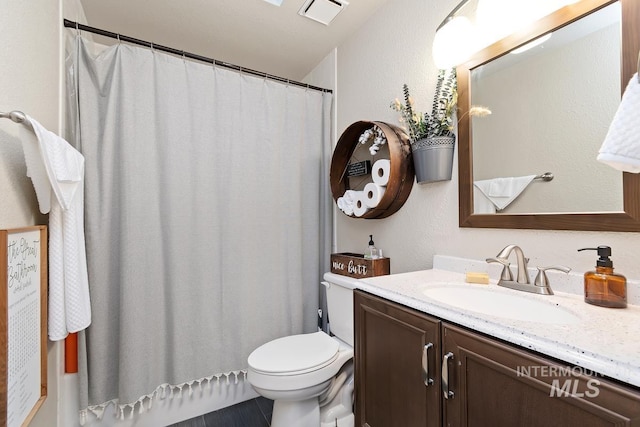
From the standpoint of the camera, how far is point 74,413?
145cm

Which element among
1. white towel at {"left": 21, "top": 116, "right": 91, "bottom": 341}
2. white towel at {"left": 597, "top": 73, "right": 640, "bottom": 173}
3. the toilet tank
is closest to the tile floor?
the toilet tank

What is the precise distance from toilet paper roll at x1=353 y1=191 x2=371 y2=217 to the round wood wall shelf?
2 cm

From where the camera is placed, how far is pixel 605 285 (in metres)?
0.78

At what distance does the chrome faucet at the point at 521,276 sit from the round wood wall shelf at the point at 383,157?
1.95 ft

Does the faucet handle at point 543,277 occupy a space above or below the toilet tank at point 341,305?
above

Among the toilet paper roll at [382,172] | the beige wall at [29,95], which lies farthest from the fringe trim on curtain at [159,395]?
the toilet paper roll at [382,172]

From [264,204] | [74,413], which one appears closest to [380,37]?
[264,204]

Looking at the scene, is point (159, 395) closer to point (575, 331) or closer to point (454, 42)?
point (575, 331)

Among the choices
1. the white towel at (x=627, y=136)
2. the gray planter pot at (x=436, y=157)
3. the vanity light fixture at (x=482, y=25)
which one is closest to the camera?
the white towel at (x=627, y=136)

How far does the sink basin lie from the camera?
0.84 metres

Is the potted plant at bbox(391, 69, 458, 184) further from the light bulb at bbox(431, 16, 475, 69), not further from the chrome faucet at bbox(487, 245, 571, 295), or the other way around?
the chrome faucet at bbox(487, 245, 571, 295)

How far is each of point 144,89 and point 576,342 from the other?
2.00 metres

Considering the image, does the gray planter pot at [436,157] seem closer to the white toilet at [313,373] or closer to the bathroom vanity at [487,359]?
the bathroom vanity at [487,359]

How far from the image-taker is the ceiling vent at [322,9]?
162 centimetres
